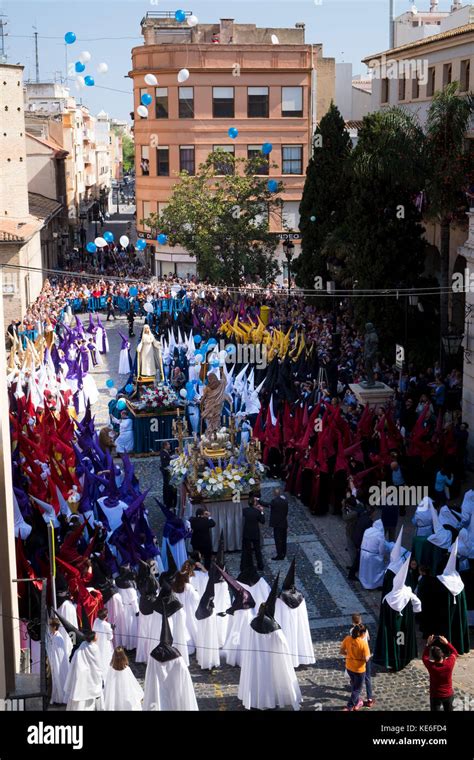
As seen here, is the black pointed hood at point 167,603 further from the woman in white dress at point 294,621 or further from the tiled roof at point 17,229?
the tiled roof at point 17,229

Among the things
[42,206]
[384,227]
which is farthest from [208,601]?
[42,206]

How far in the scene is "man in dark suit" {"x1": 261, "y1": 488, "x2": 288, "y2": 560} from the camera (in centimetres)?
1437

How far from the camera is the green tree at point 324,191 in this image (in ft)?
105

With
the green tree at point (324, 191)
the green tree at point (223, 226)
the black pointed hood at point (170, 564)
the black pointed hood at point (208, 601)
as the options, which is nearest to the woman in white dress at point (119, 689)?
the black pointed hood at point (208, 601)

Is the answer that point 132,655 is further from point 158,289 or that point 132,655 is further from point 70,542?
point 158,289

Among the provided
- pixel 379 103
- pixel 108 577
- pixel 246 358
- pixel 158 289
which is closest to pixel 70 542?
pixel 108 577

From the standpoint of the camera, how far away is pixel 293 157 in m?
46.6

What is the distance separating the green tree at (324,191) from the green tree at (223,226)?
318cm

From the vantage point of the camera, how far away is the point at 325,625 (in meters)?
12.7

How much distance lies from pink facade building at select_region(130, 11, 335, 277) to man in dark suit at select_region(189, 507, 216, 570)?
3181 cm

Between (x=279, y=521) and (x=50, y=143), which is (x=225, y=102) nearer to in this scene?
(x=50, y=143)

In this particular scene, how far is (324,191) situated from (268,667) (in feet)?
77.8

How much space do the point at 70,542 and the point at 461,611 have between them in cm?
490

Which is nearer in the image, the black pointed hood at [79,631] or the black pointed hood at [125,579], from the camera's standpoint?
the black pointed hood at [79,631]
